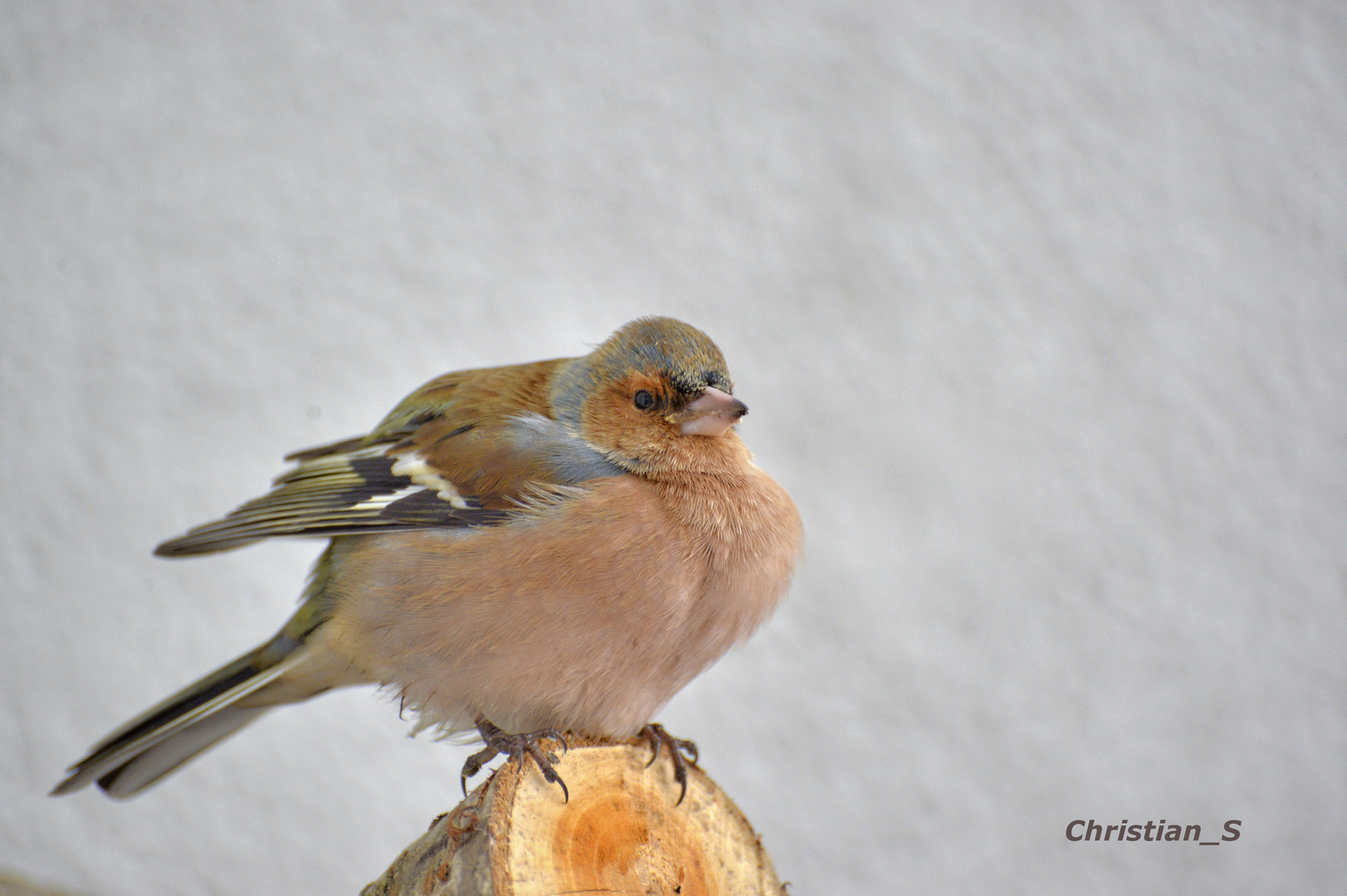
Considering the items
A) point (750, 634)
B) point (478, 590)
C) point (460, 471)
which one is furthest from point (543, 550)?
point (750, 634)

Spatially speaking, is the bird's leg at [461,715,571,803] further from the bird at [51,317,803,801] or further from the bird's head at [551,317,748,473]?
the bird's head at [551,317,748,473]

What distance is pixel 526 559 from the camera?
1182 millimetres

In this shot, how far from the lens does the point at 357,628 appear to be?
1.27 m

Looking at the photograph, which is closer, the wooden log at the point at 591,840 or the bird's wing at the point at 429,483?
the wooden log at the point at 591,840

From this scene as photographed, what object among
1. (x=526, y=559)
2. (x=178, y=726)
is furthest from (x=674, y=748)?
(x=178, y=726)

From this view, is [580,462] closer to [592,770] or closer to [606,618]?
[606,618]

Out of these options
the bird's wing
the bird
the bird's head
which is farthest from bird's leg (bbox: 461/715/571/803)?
the bird's head

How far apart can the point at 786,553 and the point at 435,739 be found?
0.54 meters

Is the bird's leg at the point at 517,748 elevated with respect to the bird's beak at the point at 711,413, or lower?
lower

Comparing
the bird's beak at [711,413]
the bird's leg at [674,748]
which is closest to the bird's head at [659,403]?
the bird's beak at [711,413]

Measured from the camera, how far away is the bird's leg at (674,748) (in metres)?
1.19

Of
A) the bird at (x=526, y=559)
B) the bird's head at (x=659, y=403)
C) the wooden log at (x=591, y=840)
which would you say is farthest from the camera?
the bird's head at (x=659, y=403)

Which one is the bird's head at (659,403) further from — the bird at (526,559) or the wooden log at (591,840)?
the wooden log at (591,840)

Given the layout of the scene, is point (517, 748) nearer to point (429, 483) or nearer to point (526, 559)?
point (526, 559)
